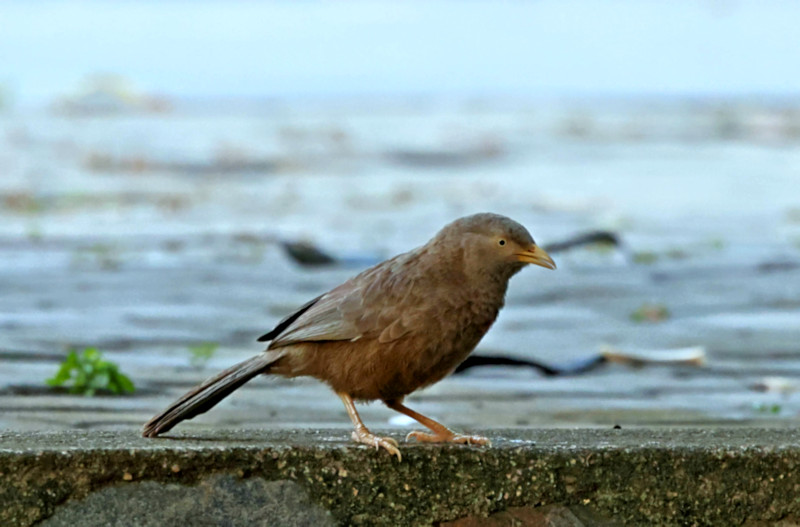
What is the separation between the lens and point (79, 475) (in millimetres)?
3416

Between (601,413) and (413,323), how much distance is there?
2021 millimetres

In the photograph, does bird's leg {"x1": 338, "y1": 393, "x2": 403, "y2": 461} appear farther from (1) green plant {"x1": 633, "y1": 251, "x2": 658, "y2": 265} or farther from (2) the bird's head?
(1) green plant {"x1": 633, "y1": 251, "x2": 658, "y2": 265}

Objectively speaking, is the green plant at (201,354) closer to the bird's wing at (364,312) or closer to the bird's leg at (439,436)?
the bird's wing at (364,312)

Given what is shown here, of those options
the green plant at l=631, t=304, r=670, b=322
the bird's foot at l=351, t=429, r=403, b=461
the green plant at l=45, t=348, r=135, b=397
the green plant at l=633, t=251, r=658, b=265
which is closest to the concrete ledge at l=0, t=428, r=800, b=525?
the bird's foot at l=351, t=429, r=403, b=461

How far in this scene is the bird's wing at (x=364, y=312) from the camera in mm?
3699

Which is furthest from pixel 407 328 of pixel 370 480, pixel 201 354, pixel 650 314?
pixel 650 314

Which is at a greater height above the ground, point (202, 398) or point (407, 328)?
point (407, 328)

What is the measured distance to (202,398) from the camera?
3.70m

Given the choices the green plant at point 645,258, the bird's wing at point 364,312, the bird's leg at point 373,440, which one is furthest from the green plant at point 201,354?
the green plant at point 645,258

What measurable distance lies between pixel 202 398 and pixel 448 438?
0.69 meters

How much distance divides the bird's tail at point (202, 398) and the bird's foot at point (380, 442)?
397mm

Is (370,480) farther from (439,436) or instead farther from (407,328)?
(407,328)

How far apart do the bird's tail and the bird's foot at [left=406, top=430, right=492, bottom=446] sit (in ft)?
1.58

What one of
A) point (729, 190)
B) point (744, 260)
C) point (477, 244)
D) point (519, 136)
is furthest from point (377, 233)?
point (519, 136)
